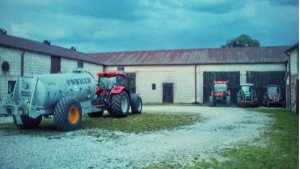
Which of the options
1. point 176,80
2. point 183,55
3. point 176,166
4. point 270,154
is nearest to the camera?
point 176,166

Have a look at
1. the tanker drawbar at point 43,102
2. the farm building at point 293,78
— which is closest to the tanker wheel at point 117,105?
the tanker drawbar at point 43,102

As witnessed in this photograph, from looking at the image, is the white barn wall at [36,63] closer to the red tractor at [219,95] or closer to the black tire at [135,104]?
the black tire at [135,104]

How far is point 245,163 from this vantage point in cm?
575

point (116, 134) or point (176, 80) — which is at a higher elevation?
point (176, 80)

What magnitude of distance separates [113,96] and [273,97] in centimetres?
1536

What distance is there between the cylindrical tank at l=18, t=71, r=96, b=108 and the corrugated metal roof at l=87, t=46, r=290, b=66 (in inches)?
744

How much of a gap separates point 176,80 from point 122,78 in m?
14.9

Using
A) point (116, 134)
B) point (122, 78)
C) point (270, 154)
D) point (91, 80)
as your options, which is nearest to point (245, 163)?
point (270, 154)

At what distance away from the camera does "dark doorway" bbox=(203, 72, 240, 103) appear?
27703 millimetres

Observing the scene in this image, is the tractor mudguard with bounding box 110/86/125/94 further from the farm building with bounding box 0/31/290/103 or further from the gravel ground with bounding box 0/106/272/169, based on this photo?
the farm building with bounding box 0/31/290/103

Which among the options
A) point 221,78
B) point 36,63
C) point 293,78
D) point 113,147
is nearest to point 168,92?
point 221,78

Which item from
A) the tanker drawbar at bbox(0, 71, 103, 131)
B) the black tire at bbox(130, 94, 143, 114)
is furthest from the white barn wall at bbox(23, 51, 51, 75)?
the tanker drawbar at bbox(0, 71, 103, 131)

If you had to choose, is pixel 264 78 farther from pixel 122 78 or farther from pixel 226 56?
pixel 122 78

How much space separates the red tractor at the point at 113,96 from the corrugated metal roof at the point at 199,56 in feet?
49.9
